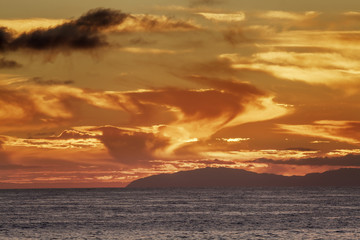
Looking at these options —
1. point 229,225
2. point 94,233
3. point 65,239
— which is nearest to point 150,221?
point 229,225

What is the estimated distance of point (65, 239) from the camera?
261 ft

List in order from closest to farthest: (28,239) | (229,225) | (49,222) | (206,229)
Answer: (28,239)
(206,229)
(229,225)
(49,222)

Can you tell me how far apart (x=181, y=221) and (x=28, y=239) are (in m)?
36.7

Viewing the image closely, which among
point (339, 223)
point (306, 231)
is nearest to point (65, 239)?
point (306, 231)

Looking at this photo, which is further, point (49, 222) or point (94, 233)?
point (49, 222)

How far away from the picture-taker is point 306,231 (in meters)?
88.5

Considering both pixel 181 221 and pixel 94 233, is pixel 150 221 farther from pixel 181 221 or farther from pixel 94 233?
pixel 94 233

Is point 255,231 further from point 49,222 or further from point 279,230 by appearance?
point 49,222

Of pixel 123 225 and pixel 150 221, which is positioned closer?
pixel 123 225

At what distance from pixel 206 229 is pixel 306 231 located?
1550 cm

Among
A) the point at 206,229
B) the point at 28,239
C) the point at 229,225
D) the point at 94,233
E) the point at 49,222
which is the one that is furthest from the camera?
the point at 49,222

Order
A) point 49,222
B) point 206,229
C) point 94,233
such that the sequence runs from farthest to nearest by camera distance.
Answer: point 49,222, point 206,229, point 94,233

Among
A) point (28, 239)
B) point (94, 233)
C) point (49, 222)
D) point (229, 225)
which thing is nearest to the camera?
point (28, 239)

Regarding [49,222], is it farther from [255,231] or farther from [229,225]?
[255,231]
